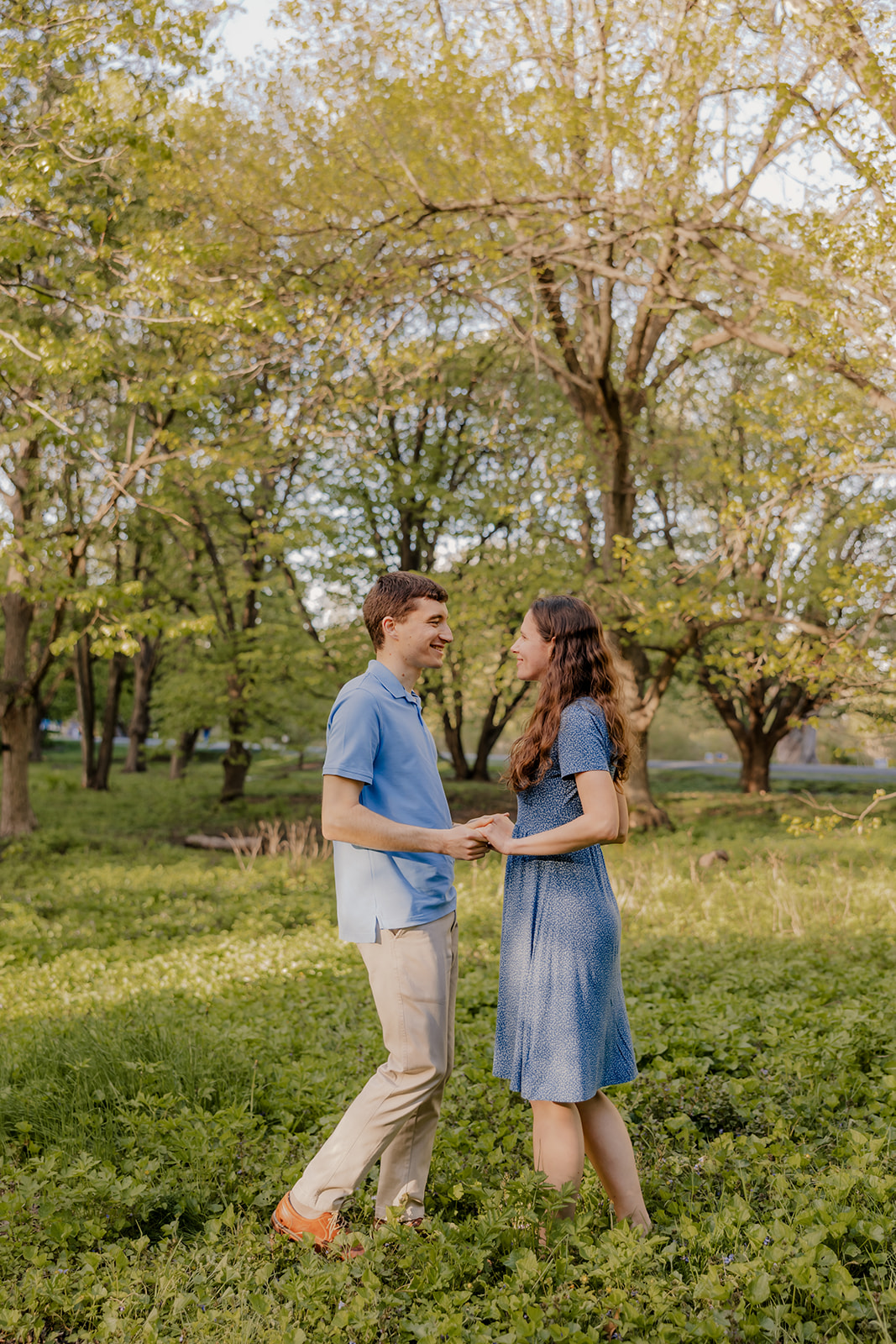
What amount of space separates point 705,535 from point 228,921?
49.0 feet

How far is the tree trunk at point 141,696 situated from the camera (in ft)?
87.2

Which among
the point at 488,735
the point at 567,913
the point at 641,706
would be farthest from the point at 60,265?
the point at 488,735

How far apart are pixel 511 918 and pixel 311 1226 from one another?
117 cm

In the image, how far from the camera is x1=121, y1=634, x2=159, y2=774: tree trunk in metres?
26.6

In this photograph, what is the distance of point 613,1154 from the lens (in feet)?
10.1

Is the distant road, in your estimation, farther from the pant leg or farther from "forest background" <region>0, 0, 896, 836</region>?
the pant leg

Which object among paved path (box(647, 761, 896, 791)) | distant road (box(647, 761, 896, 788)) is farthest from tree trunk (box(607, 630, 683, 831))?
distant road (box(647, 761, 896, 788))

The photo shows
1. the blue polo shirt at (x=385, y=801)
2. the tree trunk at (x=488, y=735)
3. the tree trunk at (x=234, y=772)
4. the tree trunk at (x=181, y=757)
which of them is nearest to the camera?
the blue polo shirt at (x=385, y=801)

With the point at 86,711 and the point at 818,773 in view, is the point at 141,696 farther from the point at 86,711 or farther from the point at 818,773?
the point at 818,773

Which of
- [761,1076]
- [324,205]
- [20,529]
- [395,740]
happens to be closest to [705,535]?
[324,205]

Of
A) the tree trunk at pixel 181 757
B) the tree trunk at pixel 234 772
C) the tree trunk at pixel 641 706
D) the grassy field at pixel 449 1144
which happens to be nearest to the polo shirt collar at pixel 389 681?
the grassy field at pixel 449 1144

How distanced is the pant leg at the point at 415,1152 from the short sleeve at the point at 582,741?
0.69 m

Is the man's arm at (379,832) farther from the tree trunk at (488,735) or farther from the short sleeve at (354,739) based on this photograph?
the tree trunk at (488,735)

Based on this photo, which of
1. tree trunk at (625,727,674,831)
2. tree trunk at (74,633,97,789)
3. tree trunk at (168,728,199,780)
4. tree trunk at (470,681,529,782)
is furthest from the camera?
tree trunk at (168,728,199,780)
